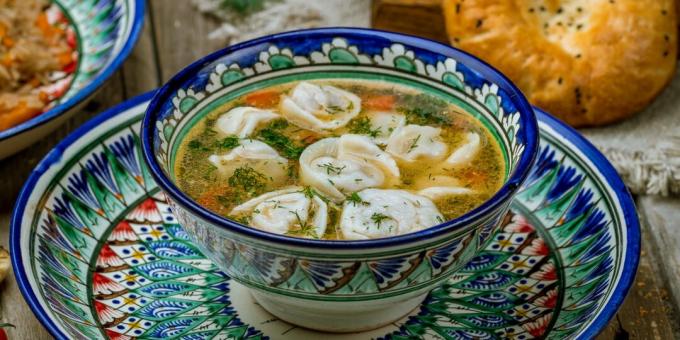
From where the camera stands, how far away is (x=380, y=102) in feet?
7.87

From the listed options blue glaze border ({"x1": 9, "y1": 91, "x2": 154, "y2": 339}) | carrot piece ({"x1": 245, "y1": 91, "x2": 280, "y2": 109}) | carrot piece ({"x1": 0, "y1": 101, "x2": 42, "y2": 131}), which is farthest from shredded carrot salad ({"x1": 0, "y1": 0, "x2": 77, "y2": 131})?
carrot piece ({"x1": 245, "y1": 91, "x2": 280, "y2": 109})

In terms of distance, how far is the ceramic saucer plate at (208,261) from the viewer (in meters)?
2.04

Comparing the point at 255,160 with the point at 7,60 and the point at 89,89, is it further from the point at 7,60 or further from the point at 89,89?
the point at 7,60

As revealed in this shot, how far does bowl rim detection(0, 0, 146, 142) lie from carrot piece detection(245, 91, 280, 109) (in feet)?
2.22

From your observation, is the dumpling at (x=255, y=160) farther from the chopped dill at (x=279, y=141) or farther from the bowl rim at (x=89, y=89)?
the bowl rim at (x=89, y=89)

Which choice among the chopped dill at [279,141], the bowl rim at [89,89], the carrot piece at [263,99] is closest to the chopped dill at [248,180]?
the chopped dill at [279,141]

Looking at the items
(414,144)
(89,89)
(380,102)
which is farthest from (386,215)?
(89,89)

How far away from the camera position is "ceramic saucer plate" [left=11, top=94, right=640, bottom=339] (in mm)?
2037

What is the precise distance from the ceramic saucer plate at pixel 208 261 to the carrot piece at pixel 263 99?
0.40m

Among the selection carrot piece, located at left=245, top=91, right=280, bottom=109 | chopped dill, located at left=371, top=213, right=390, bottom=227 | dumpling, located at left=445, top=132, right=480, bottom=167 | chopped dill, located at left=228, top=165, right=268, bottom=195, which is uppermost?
carrot piece, located at left=245, top=91, right=280, bottom=109

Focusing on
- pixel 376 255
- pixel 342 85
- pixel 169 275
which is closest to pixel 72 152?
pixel 169 275

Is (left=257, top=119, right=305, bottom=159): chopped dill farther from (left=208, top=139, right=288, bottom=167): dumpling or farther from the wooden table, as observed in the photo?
the wooden table

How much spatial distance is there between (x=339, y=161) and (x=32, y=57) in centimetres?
170

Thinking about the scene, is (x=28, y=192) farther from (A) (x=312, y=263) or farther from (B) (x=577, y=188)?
(B) (x=577, y=188)
